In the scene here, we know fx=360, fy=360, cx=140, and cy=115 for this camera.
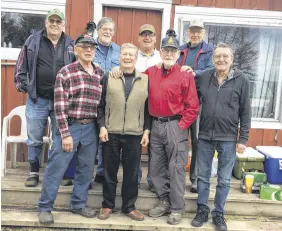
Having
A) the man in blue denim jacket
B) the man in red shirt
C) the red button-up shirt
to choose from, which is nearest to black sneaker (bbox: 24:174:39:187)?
the man in red shirt

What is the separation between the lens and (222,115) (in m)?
3.42

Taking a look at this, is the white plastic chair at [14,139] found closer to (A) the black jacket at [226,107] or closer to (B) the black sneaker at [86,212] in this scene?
(B) the black sneaker at [86,212]

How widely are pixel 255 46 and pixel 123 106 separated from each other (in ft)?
9.17

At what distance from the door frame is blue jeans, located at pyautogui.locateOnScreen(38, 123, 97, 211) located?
2.04 meters

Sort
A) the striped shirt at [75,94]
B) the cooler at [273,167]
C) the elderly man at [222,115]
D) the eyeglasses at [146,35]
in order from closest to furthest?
1. the striped shirt at [75,94]
2. the elderly man at [222,115]
3. the eyeglasses at [146,35]
4. the cooler at [273,167]

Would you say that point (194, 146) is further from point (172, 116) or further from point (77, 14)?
point (77, 14)

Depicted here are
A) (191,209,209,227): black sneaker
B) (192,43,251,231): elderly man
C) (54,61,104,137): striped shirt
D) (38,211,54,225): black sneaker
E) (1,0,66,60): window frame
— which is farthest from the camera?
(1,0,66,60): window frame

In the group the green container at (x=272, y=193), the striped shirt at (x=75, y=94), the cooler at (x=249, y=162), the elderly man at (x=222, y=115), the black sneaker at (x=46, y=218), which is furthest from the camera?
the cooler at (x=249, y=162)

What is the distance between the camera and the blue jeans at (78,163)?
3410 millimetres

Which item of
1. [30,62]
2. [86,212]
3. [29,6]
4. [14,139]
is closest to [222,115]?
[86,212]

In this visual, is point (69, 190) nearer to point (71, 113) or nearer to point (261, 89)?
point (71, 113)

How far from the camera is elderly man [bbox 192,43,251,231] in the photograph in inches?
134

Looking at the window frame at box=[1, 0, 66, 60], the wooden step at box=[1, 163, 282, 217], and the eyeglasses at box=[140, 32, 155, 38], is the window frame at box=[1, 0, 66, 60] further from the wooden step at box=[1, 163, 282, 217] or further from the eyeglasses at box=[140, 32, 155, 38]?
the wooden step at box=[1, 163, 282, 217]

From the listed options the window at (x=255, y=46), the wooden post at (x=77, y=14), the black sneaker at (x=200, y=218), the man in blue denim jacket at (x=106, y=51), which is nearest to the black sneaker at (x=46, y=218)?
the black sneaker at (x=200, y=218)
